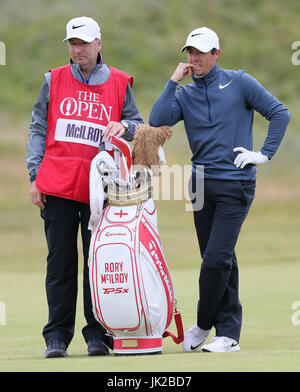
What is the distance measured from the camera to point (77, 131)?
5.89 m

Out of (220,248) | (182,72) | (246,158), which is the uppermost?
(182,72)

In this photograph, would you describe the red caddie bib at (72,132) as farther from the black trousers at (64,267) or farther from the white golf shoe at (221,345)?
the white golf shoe at (221,345)

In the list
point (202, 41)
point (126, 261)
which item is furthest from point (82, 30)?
point (126, 261)

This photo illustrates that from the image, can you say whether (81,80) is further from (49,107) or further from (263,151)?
(263,151)

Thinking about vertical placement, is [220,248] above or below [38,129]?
below

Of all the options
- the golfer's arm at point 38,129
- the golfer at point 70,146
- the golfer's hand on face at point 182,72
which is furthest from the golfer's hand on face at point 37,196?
the golfer's hand on face at point 182,72

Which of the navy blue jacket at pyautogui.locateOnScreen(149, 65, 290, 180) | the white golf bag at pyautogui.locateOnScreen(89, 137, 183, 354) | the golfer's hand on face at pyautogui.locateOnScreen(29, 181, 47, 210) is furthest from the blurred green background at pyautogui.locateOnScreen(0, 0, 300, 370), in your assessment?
the white golf bag at pyautogui.locateOnScreen(89, 137, 183, 354)

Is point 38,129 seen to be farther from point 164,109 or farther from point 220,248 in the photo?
point 220,248

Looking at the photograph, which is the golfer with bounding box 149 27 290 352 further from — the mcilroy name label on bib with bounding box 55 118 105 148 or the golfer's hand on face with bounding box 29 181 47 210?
the golfer's hand on face with bounding box 29 181 47 210

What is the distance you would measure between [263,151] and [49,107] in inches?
49.6

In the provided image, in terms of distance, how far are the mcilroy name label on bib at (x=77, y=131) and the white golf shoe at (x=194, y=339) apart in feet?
4.03

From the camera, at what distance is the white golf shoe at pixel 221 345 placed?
5.66 m

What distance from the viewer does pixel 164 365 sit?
486cm

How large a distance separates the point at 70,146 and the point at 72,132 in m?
0.08
